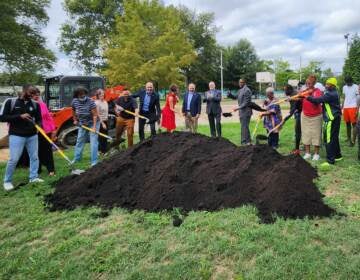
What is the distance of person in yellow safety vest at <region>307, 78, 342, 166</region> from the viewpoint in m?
7.99

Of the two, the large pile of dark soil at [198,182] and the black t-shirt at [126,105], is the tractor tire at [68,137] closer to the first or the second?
the black t-shirt at [126,105]

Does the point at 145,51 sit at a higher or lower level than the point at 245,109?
higher

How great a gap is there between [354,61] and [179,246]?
2246cm

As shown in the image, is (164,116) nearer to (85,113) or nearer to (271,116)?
(271,116)

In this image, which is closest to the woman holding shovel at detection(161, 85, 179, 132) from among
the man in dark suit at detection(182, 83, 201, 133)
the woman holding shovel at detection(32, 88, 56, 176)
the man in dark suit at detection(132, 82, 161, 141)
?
the man in dark suit at detection(182, 83, 201, 133)

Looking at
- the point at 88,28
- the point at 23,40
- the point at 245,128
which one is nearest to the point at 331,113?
the point at 245,128

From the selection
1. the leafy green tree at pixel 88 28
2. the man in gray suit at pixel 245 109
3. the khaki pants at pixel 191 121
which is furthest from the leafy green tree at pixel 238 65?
the man in gray suit at pixel 245 109

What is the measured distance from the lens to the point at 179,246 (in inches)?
169

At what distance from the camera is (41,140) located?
8.36m

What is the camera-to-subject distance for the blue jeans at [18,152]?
23.2 feet

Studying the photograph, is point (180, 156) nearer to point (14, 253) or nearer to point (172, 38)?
point (14, 253)

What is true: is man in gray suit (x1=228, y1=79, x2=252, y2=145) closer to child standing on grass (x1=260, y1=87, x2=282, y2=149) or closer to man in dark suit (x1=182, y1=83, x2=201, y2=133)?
child standing on grass (x1=260, y1=87, x2=282, y2=149)

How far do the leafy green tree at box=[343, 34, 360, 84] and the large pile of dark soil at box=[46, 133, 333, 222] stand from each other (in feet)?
59.9

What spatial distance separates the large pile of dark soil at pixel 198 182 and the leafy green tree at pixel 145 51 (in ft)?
97.1
